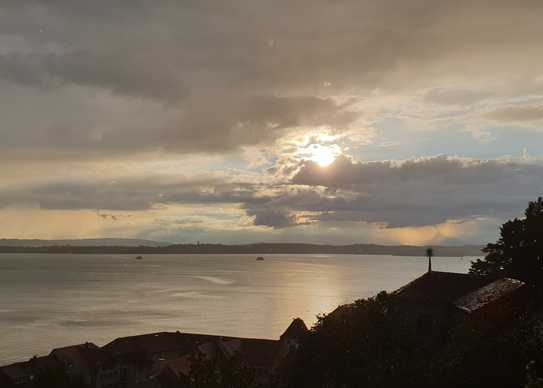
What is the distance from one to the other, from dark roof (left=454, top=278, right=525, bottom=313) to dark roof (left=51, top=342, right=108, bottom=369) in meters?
52.7

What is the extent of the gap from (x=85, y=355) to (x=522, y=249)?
2331 inches

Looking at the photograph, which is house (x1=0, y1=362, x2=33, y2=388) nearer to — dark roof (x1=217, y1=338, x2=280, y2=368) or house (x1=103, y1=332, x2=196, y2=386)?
house (x1=103, y1=332, x2=196, y2=386)

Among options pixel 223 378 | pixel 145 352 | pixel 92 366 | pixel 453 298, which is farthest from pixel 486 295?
pixel 92 366

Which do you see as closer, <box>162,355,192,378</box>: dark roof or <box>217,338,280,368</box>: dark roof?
<box>162,355,192,378</box>: dark roof

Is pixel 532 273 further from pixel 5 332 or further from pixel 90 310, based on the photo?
pixel 90 310

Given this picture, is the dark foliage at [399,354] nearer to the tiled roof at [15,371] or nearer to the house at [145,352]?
the house at [145,352]

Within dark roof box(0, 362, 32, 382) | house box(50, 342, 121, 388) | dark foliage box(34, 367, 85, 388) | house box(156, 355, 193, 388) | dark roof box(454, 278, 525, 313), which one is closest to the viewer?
dark roof box(454, 278, 525, 313)

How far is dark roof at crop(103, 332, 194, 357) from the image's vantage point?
81.4m

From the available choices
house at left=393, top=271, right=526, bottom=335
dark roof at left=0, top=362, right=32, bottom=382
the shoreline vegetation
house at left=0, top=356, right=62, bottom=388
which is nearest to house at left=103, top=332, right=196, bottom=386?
the shoreline vegetation

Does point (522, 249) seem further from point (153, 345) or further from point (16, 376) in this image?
point (16, 376)

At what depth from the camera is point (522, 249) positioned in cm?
6362

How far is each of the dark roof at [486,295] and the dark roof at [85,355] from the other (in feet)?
173

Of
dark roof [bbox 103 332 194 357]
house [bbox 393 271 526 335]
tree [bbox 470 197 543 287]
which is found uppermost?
tree [bbox 470 197 543 287]

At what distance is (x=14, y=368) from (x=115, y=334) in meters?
56.9
